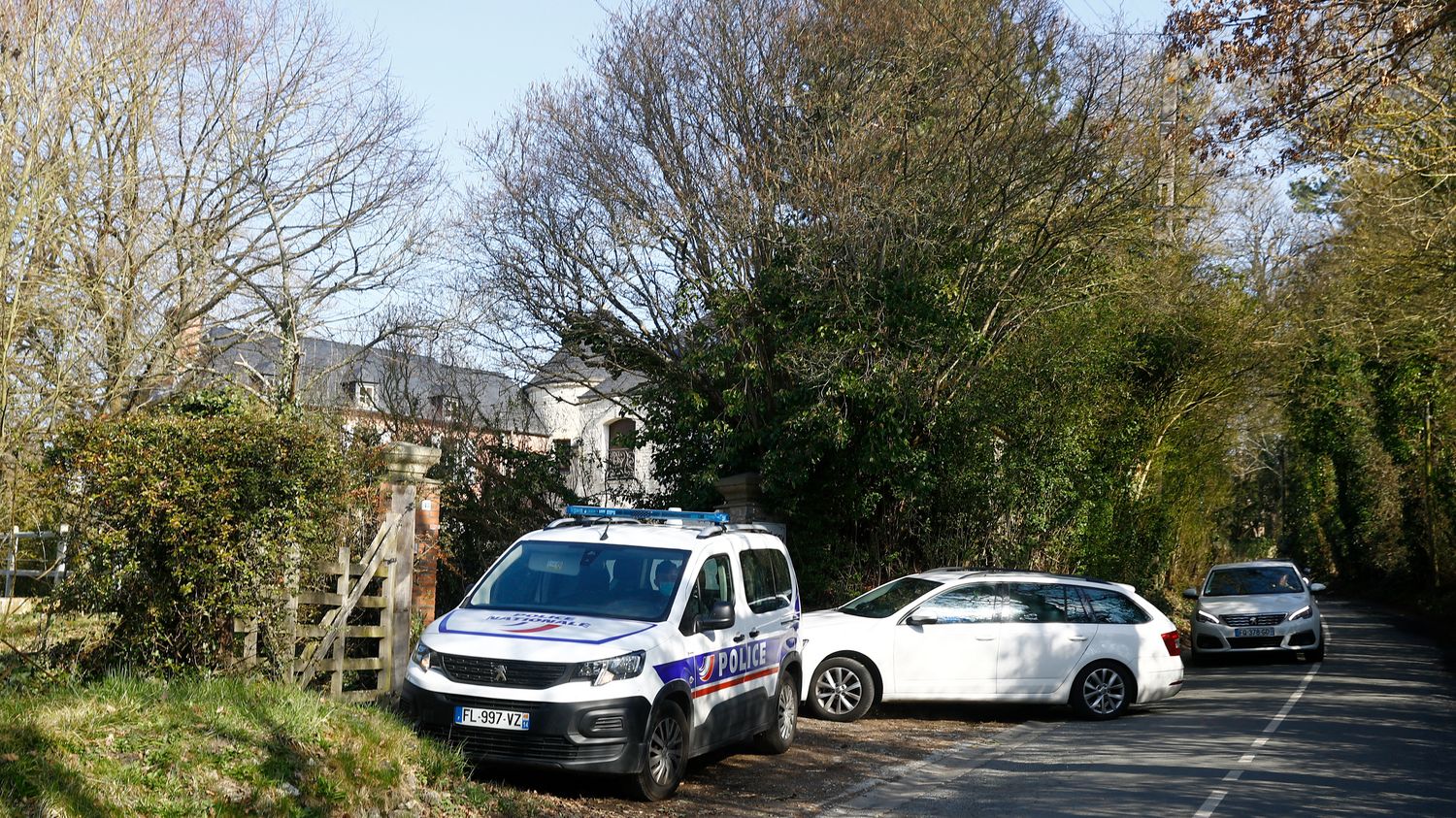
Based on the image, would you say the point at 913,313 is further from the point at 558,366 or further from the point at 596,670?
the point at 596,670

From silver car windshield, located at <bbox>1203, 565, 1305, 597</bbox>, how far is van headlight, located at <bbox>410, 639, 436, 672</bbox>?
1587 cm

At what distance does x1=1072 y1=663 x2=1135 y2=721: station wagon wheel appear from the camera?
13484mm

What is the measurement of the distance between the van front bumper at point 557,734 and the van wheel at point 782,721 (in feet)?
8.38

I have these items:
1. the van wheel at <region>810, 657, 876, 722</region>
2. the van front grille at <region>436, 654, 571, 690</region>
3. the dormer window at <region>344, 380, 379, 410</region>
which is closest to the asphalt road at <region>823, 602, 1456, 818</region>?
the van wheel at <region>810, 657, 876, 722</region>

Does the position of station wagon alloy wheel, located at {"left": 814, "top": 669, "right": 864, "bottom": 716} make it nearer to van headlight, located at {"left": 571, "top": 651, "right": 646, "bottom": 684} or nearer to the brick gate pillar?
the brick gate pillar

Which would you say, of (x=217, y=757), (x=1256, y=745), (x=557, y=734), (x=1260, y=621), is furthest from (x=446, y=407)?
(x=217, y=757)

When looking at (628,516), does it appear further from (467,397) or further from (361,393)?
(467,397)

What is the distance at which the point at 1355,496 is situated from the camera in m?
43.1

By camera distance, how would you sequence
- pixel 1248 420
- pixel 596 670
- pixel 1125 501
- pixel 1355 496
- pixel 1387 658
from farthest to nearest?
pixel 1355 496, pixel 1248 420, pixel 1125 501, pixel 1387 658, pixel 596 670

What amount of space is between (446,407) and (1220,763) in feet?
46.3

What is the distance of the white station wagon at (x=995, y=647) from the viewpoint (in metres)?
13.2

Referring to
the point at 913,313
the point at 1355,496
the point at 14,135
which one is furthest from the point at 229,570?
the point at 1355,496

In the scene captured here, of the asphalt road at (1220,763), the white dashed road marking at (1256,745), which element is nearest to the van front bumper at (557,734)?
the asphalt road at (1220,763)

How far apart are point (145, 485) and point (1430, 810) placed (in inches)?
363
